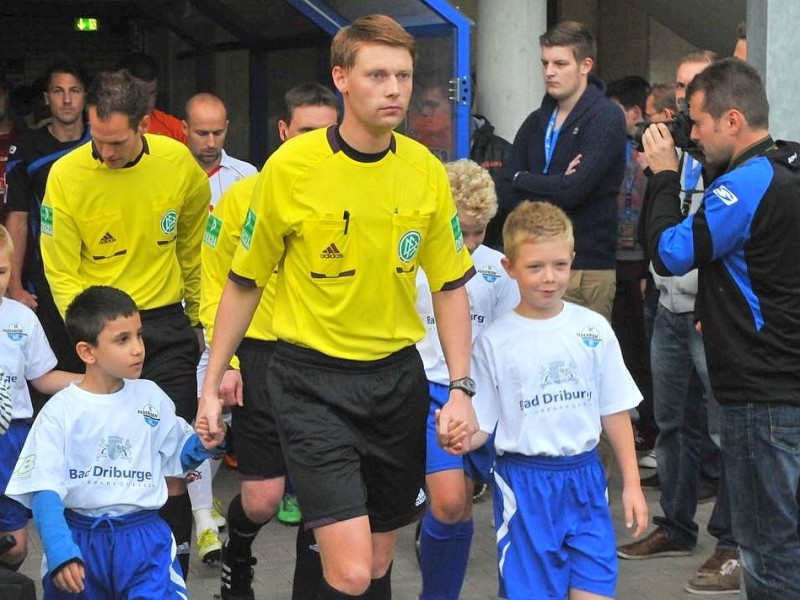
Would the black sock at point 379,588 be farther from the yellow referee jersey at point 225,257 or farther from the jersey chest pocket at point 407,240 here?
the yellow referee jersey at point 225,257

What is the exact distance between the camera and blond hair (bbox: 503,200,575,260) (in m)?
4.66

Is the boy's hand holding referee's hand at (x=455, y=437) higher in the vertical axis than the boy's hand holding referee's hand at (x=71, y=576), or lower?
higher

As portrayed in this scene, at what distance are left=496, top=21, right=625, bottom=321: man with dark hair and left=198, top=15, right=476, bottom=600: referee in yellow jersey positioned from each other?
7.55 ft

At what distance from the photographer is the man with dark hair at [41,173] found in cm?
725

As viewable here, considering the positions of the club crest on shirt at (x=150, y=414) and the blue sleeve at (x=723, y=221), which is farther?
the club crest on shirt at (x=150, y=414)

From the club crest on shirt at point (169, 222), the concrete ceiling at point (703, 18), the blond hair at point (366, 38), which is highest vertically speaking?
the concrete ceiling at point (703, 18)

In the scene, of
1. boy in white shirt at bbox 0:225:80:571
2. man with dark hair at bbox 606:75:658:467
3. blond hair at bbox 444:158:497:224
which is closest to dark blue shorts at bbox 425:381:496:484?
blond hair at bbox 444:158:497:224

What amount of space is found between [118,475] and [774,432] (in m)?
2.17

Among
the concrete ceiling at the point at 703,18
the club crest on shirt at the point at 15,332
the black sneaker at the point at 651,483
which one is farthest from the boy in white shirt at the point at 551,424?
the concrete ceiling at the point at 703,18

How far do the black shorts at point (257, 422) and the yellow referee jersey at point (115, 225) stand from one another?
0.56 m

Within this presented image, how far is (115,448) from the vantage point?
4.61 meters

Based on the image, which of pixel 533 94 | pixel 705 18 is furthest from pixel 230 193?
pixel 705 18

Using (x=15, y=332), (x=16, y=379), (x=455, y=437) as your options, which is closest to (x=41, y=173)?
(x=15, y=332)

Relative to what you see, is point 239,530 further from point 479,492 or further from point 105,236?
point 479,492
